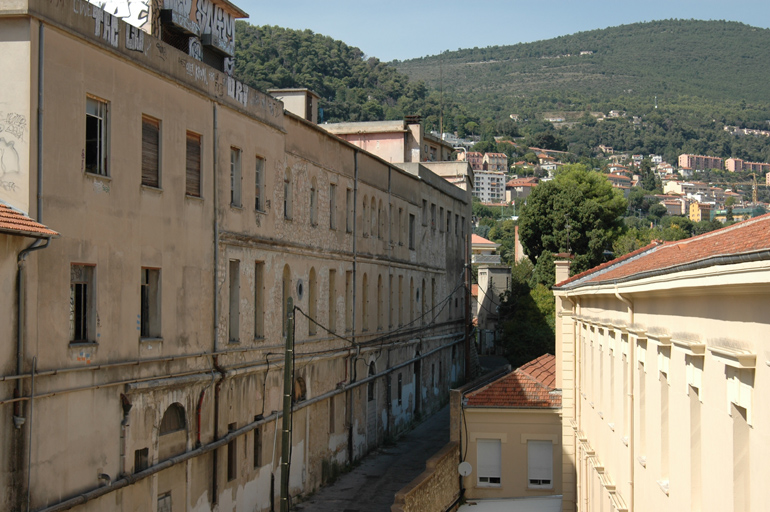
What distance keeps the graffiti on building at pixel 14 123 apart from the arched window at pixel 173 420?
6.93 meters

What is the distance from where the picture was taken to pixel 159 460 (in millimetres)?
19516

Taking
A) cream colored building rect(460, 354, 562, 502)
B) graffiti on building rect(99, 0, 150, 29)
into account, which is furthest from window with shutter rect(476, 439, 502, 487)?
graffiti on building rect(99, 0, 150, 29)

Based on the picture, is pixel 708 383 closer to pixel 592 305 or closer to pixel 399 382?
pixel 592 305

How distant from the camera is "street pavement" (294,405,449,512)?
27391mm

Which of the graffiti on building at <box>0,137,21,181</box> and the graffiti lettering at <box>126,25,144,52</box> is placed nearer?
the graffiti on building at <box>0,137,21,181</box>

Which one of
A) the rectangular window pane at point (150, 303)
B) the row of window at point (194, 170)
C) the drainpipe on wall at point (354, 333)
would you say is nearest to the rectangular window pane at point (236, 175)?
the row of window at point (194, 170)

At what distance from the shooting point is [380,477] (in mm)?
31516

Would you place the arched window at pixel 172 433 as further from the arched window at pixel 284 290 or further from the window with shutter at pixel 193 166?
the arched window at pixel 284 290

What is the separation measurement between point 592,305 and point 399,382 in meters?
20.7

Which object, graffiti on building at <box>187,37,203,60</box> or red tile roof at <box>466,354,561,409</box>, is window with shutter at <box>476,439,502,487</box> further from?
graffiti on building at <box>187,37,203,60</box>

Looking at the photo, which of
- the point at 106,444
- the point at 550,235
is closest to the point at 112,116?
the point at 106,444

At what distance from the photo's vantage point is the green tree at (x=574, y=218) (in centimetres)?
6562

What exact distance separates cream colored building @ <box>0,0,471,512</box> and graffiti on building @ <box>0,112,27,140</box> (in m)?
0.03

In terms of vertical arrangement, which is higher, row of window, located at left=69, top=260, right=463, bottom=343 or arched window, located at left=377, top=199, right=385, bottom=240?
arched window, located at left=377, top=199, right=385, bottom=240
